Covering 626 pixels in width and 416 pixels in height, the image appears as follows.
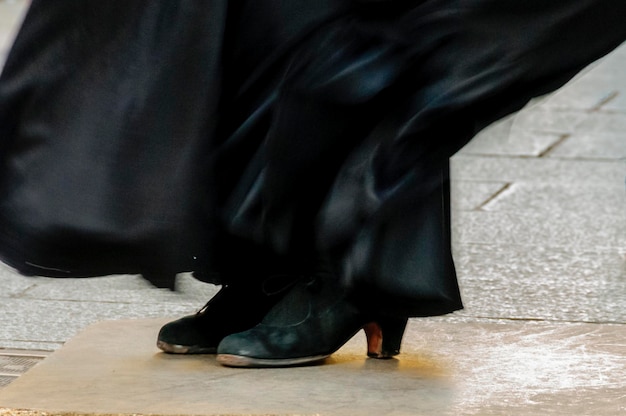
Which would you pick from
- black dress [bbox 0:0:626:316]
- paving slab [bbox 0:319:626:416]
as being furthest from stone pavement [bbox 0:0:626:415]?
black dress [bbox 0:0:626:316]

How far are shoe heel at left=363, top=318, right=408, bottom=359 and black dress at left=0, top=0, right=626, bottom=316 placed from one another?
0.14 meters

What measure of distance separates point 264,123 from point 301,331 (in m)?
0.37

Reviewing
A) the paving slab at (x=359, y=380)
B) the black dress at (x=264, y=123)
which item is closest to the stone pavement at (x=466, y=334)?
the paving slab at (x=359, y=380)

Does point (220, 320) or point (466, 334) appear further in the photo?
point (466, 334)

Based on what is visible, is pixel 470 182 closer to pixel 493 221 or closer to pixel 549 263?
pixel 493 221

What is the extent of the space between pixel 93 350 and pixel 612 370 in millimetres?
949

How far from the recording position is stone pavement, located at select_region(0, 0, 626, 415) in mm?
2018

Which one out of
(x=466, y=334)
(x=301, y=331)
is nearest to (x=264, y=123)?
(x=301, y=331)

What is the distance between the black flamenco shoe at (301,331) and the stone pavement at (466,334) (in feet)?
0.14

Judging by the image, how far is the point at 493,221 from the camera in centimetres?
404

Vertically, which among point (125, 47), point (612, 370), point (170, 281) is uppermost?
point (125, 47)

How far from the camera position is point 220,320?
235cm

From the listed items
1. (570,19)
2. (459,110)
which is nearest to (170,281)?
(459,110)

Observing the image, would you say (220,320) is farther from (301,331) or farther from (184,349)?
(301,331)
